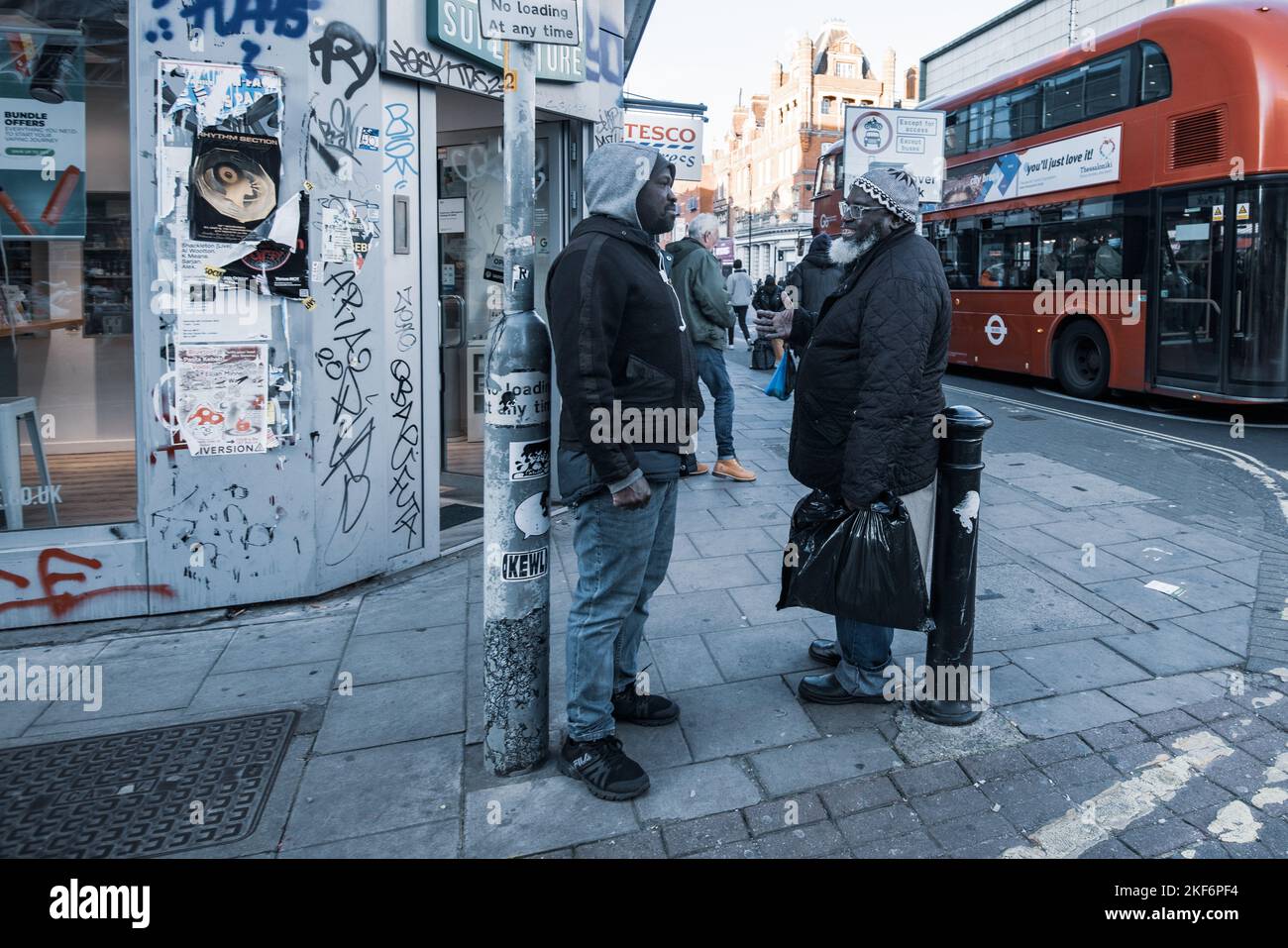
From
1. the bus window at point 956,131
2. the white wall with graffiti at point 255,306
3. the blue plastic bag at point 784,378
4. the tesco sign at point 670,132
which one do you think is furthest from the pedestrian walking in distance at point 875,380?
the bus window at point 956,131

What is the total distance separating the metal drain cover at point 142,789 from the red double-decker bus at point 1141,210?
10.5 metres

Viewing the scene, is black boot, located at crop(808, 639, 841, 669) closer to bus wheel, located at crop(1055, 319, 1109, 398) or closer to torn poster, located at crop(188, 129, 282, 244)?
torn poster, located at crop(188, 129, 282, 244)

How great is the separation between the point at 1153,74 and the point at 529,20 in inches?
414

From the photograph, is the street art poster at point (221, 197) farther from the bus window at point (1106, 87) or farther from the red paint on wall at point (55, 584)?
the bus window at point (1106, 87)

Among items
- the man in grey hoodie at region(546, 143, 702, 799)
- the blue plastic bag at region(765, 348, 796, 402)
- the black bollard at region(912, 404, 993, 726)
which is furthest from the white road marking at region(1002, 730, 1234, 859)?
the blue plastic bag at region(765, 348, 796, 402)

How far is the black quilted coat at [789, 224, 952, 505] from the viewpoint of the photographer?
3.23 m

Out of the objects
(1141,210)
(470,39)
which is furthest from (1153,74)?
(470,39)

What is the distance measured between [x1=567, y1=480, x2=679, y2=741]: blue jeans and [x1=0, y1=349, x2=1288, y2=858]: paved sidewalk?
28cm

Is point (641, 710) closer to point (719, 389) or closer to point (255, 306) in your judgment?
point (255, 306)

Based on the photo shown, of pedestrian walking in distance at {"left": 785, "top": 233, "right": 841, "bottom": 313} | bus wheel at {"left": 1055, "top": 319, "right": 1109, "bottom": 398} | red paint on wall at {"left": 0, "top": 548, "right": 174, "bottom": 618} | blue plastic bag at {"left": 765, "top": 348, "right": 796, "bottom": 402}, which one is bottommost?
red paint on wall at {"left": 0, "top": 548, "right": 174, "bottom": 618}

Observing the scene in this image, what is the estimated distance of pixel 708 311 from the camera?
23.3 feet

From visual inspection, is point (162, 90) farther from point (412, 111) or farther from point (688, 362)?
point (688, 362)

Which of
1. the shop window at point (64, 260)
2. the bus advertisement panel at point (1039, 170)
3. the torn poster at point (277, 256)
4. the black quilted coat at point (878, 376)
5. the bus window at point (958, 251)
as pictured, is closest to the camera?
the black quilted coat at point (878, 376)

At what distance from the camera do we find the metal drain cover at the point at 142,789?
2.83 metres
